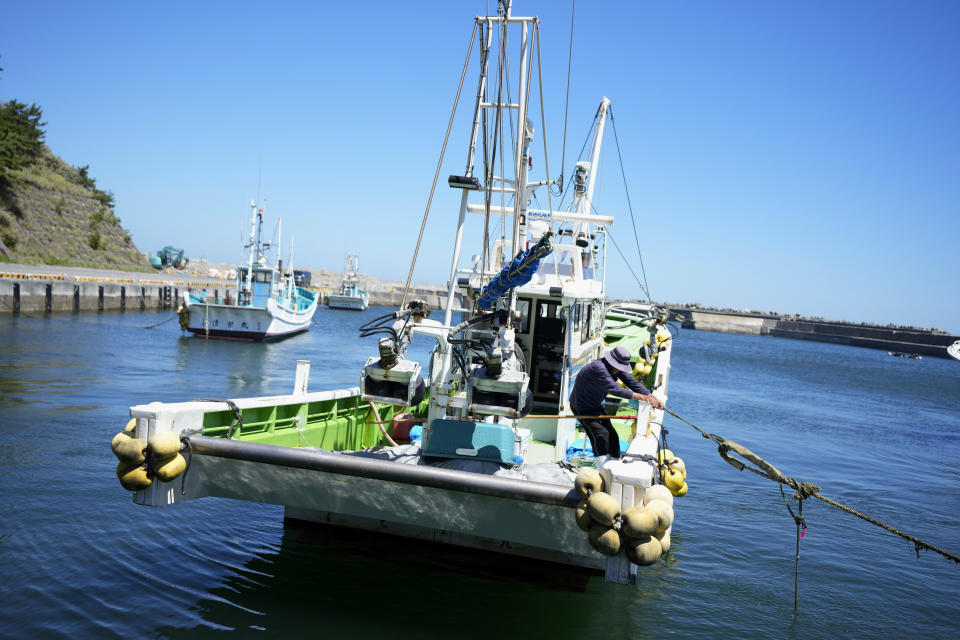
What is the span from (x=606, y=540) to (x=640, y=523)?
1.02 feet

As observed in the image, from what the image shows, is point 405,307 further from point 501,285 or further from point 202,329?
point 202,329

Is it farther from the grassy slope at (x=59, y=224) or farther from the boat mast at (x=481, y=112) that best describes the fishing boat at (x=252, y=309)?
the boat mast at (x=481, y=112)

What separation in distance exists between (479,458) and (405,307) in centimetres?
189

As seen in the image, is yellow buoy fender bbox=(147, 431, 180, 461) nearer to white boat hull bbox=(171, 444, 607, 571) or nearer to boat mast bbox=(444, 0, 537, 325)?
white boat hull bbox=(171, 444, 607, 571)

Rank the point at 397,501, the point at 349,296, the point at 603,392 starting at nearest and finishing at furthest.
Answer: the point at 397,501, the point at 603,392, the point at 349,296

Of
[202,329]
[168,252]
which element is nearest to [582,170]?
[202,329]

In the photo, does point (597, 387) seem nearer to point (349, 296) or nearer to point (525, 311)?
point (525, 311)

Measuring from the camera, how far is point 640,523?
5.14 m

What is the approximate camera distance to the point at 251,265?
131 feet

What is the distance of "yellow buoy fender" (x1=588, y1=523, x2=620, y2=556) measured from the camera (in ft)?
17.1

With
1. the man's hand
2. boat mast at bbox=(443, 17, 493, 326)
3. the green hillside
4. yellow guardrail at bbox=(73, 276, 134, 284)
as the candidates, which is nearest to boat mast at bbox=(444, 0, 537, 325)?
boat mast at bbox=(443, 17, 493, 326)

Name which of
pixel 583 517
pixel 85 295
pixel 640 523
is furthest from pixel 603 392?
pixel 85 295

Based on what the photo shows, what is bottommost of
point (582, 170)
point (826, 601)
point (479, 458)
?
point (826, 601)

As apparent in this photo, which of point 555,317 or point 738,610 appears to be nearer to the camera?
point 738,610
